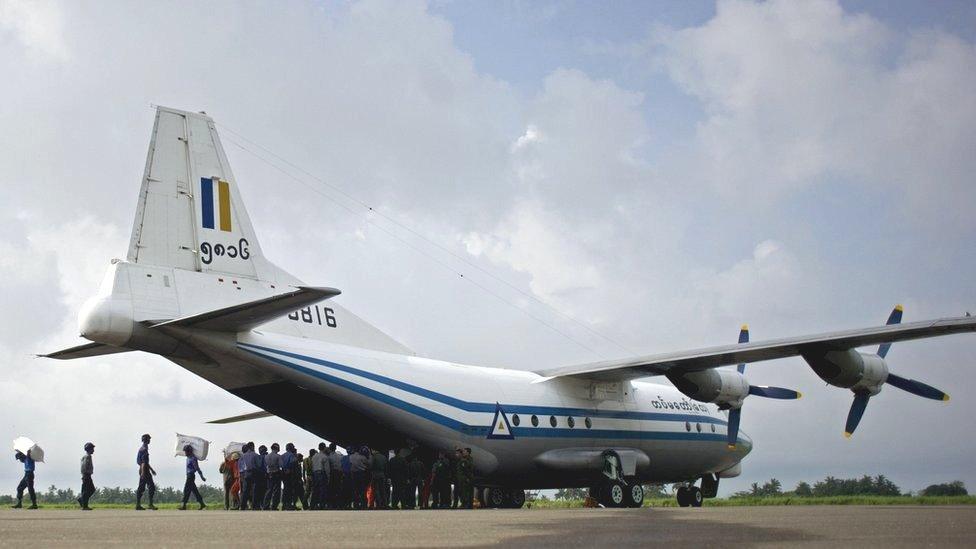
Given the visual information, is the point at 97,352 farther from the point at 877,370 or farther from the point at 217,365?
the point at 877,370

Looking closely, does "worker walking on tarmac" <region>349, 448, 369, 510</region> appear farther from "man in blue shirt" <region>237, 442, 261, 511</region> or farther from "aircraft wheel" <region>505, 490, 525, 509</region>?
"aircraft wheel" <region>505, 490, 525, 509</region>

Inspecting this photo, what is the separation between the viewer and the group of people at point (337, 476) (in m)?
16.4

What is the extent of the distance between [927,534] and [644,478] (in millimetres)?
13322

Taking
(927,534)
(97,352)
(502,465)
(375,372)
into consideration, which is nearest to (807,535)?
(927,534)

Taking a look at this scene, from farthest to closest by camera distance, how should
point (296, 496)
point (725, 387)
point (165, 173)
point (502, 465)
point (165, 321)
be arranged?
point (725, 387) → point (502, 465) → point (296, 496) → point (165, 173) → point (165, 321)

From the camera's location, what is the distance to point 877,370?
1800cm

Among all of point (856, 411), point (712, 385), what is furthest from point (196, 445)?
point (856, 411)

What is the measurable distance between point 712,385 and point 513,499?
5.60 meters

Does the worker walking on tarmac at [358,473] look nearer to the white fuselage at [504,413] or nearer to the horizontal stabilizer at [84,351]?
the white fuselage at [504,413]

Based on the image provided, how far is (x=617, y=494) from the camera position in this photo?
19.4 meters

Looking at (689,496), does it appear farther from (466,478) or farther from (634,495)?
(466,478)

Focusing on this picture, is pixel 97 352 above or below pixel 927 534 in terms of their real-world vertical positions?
above

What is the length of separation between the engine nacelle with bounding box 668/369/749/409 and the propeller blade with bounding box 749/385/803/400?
123 centimetres

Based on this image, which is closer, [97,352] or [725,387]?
[97,352]
